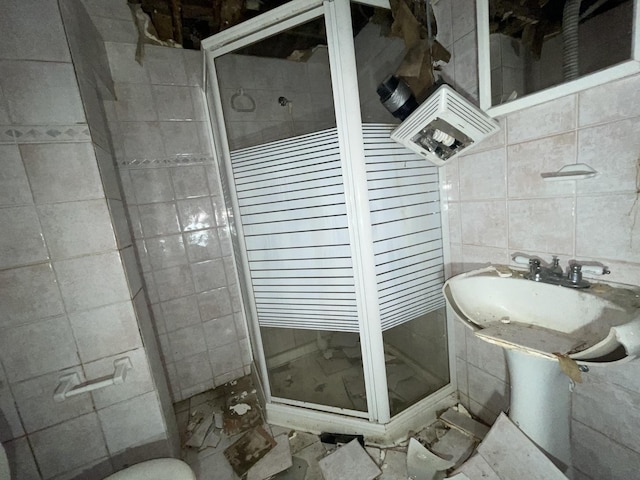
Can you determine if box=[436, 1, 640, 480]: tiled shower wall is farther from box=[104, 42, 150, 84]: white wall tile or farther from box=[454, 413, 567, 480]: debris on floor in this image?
box=[104, 42, 150, 84]: white wall tile

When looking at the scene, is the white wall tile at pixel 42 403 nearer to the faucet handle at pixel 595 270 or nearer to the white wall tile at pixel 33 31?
the white wall tile at pixel 33 31

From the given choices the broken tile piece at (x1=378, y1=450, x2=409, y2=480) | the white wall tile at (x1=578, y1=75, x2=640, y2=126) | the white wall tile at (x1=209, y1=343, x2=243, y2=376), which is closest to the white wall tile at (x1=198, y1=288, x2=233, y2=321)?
the white wall tile at (x1=209, y1=343, x2=243, y2=376)

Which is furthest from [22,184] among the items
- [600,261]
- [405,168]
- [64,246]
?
[600,261]

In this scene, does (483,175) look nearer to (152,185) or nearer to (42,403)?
(152,185)

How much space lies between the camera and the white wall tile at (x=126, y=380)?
1016mm

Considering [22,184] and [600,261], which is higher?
[22,184]

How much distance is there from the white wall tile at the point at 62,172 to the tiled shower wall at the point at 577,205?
154 cm

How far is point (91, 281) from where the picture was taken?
3.23 feet

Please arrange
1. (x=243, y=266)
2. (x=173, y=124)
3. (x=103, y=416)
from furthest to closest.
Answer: (x=173, y=124) → (x=243, y=266) → (x=103, y=416)

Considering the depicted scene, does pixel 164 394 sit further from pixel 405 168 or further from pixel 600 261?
pixel 600 261

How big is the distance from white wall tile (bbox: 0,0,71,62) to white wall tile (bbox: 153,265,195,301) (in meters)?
1.12

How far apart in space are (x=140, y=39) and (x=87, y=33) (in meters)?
0.34

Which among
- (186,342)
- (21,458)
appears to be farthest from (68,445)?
(186,342)

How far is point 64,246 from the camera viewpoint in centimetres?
94
